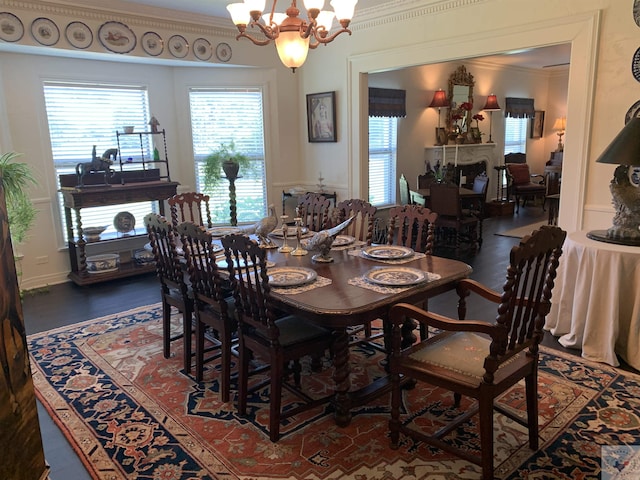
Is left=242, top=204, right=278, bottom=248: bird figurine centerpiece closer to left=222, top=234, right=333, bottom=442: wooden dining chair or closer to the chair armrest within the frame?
left=222, top=234, right=333, bottom=442: wooden dining chair

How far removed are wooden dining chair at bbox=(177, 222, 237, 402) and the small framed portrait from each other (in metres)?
3.33

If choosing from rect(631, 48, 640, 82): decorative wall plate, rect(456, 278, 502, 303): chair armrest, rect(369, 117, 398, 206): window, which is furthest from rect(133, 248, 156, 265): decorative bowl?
rect(631, 48, 640, 82): decorative wall plate

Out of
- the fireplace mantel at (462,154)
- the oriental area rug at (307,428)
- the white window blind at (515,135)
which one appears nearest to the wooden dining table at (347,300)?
the oriental area rug at (307,428)

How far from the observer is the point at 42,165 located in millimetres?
4922

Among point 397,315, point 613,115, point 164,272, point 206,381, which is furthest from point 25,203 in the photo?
point 613,115

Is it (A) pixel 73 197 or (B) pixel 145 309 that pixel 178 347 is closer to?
(B) pixel 145 309

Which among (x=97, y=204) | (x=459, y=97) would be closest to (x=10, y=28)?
(x=97, y=204)

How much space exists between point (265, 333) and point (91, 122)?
4.00 m

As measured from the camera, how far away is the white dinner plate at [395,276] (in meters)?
2.44

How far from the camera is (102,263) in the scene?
5070 mm

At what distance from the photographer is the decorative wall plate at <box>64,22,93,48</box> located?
14.8 ft

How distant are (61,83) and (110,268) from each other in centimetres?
199

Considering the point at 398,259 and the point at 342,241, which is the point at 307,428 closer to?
the point at 398,259

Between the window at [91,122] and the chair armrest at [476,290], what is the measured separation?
13.5 feet
